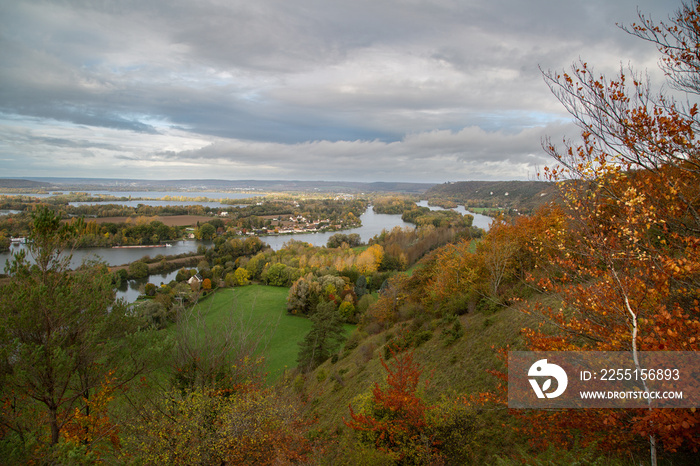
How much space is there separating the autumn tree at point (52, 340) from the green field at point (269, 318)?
366 inches

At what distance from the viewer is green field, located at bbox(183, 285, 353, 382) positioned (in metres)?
22.9

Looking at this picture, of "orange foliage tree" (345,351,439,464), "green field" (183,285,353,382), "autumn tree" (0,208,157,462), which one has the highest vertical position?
"autumn tree" (0,208,157,462)

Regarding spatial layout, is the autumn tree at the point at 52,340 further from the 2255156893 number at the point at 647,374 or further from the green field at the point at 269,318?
the 2255156893 number at the point at 647,374

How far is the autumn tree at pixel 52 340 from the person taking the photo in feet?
20.4

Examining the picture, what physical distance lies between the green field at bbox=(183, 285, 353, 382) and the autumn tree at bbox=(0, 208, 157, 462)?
929 centimetres

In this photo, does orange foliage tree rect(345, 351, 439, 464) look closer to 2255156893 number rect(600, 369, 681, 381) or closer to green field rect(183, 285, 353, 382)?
2255156893 number rect(600, 369, 681, 381)

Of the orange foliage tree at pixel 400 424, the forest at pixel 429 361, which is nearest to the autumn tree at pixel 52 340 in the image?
the forest at pixel 429 361

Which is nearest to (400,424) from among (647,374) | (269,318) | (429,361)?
(647,374)

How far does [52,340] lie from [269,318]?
85.2 feet

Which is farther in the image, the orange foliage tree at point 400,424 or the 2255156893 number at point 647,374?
the orange foliage tree at point 400,424

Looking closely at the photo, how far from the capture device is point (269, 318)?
104 ft

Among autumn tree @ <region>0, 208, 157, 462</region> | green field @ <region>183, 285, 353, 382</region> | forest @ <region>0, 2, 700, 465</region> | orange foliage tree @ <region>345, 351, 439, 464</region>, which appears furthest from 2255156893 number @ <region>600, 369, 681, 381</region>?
green field @ <region>183, 285, 353, 382</region>

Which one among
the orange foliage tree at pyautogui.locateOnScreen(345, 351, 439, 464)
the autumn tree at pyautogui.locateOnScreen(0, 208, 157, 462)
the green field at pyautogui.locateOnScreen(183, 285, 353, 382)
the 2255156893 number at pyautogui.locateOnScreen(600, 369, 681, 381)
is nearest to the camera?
the 2255156893 number at pyautogui.locateOnScreen(600, 369, 681, 381)

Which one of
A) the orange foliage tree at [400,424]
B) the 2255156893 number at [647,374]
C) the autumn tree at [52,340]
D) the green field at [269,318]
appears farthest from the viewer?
the green field at [269,318]
